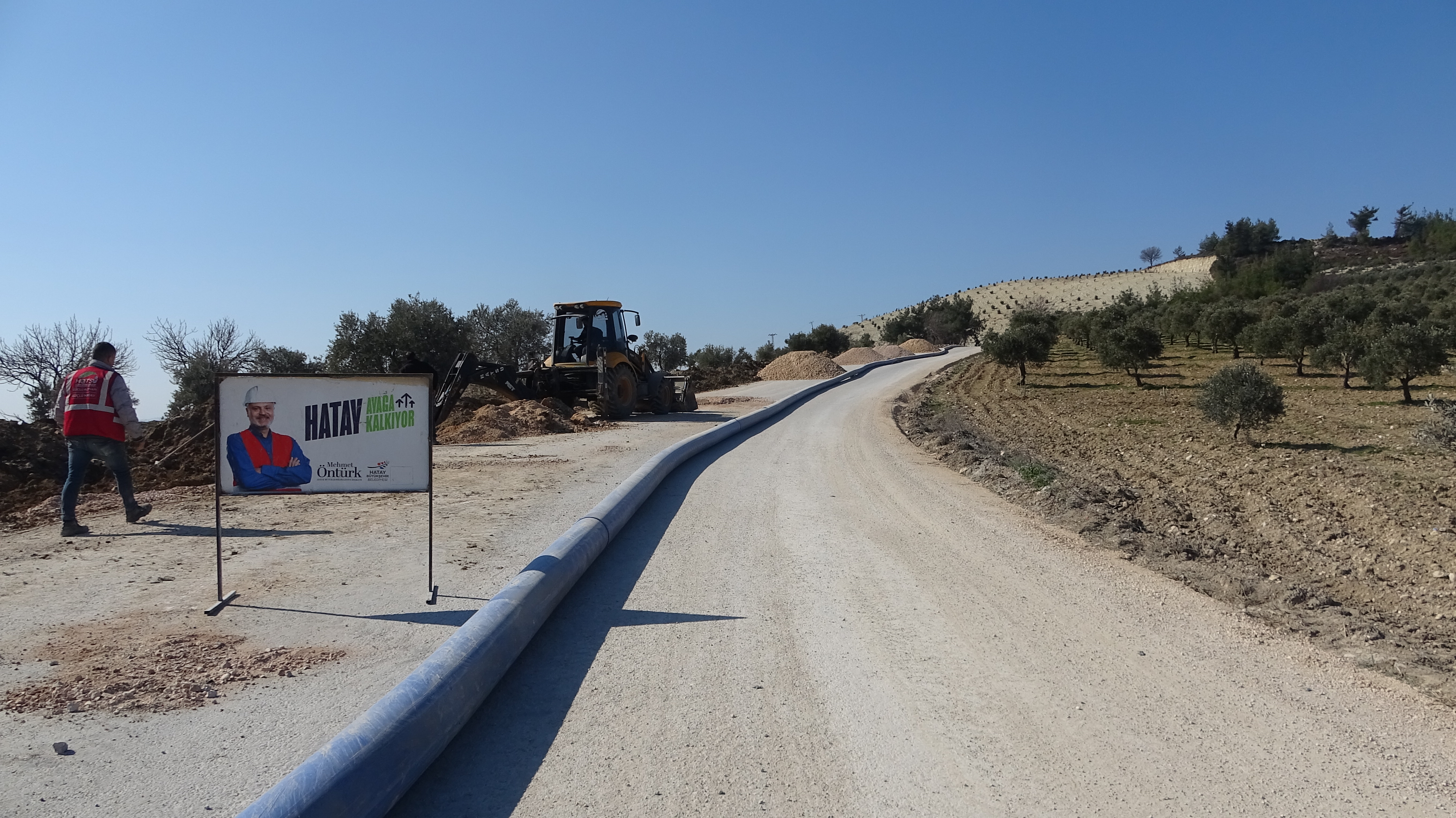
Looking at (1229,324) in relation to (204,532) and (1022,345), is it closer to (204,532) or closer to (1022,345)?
(1022,345)

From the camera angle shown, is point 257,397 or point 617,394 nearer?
point 257,397

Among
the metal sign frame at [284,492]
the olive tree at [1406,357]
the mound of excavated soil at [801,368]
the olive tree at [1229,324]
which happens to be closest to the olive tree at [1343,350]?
the olive tree at [1406,357]

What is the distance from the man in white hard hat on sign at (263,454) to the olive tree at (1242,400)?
1546cm

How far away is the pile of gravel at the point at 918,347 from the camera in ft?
254

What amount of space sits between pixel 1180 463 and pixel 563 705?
1258 centimetres

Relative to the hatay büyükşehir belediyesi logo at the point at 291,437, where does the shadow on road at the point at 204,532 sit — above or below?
below

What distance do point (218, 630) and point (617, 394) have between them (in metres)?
17.4

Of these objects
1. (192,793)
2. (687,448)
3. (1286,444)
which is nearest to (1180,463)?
(1286,444)

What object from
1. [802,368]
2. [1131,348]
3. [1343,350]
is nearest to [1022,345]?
[1131,348]

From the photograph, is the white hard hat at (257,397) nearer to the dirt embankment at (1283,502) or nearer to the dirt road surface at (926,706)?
the dirt road surface at (926,706)

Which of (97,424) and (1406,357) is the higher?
(1406,357)

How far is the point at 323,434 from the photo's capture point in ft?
19.6

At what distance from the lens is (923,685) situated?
4.39m

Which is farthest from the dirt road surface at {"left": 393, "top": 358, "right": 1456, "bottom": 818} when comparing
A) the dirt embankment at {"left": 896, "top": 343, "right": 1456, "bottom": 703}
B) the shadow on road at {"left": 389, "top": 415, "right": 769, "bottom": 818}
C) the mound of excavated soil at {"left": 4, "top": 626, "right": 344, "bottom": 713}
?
the mound of excavated soil at {"left": 4, "top": 626, "right": 344, "bottom": 713}
